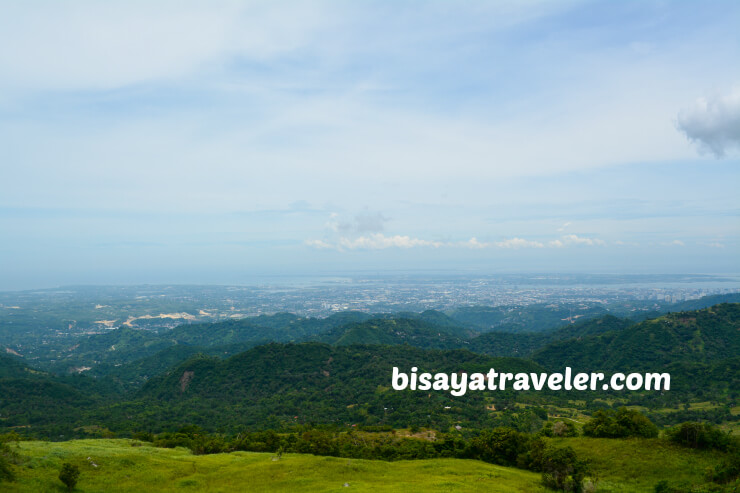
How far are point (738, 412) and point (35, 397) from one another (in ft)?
593

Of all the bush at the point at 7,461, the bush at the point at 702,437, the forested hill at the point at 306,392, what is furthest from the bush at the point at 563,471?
the forested hill at the point at 306,392

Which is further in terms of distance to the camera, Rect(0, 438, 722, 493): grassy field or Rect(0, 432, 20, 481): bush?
Rect(0, 438, 722, 493): grassy field

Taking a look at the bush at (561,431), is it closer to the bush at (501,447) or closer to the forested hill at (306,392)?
the bush at (501,447)

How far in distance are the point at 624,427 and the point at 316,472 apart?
108 feet

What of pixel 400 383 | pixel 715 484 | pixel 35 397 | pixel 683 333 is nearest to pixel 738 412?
pixel 683 333

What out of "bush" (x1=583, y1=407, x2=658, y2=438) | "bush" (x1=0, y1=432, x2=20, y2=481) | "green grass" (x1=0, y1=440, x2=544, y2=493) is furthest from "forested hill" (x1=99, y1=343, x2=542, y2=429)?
"bush" (x1=0, y1=432, x2=20, y2=481)

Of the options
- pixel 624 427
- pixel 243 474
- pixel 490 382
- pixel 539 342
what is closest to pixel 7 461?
pixel 243 474

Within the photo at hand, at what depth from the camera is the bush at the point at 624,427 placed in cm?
4044

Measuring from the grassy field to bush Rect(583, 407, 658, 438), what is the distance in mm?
2695

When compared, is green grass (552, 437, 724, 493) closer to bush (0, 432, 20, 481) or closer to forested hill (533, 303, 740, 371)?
bush (0, 432, 20, 481)

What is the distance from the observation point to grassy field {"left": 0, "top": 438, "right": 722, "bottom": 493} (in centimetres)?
2864

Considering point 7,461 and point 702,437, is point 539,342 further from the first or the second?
point 7,461

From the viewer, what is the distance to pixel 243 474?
108 ft

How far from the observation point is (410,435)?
5812 centimetres
